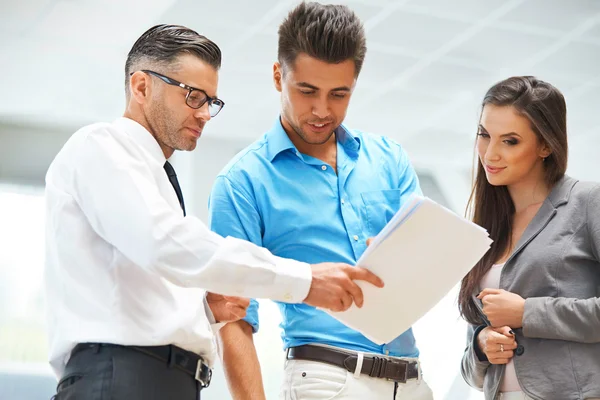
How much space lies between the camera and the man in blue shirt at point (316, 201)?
80.6 inches

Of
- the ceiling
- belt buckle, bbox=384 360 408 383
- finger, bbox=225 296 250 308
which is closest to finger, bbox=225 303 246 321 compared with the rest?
finger, bbox=225 296 250 308

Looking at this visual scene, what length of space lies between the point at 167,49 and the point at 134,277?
0.63 meters

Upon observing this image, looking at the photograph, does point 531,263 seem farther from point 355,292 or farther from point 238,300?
point 238,300

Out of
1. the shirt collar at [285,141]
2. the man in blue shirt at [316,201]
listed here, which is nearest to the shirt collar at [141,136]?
the man in blue shirt at [316,201]

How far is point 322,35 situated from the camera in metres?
2.21

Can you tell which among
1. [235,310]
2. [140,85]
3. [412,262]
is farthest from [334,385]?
[140,85]

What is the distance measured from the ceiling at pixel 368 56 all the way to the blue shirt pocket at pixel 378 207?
11.8ft

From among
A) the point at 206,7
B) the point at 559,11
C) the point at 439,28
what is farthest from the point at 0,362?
the point at 559,11

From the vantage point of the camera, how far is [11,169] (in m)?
7.92

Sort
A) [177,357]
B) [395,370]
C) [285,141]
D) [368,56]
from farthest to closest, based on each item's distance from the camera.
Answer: [368,56]
[285,141]
[395,370]
[177,357]

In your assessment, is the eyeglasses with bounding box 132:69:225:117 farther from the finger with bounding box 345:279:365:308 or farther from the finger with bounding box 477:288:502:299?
the finger with bounding box 477:288:502:299

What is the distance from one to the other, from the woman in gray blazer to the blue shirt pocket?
29 centimetres

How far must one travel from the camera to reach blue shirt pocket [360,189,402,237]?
2.20 metres

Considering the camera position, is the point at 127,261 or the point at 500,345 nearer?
the point at 127,261
